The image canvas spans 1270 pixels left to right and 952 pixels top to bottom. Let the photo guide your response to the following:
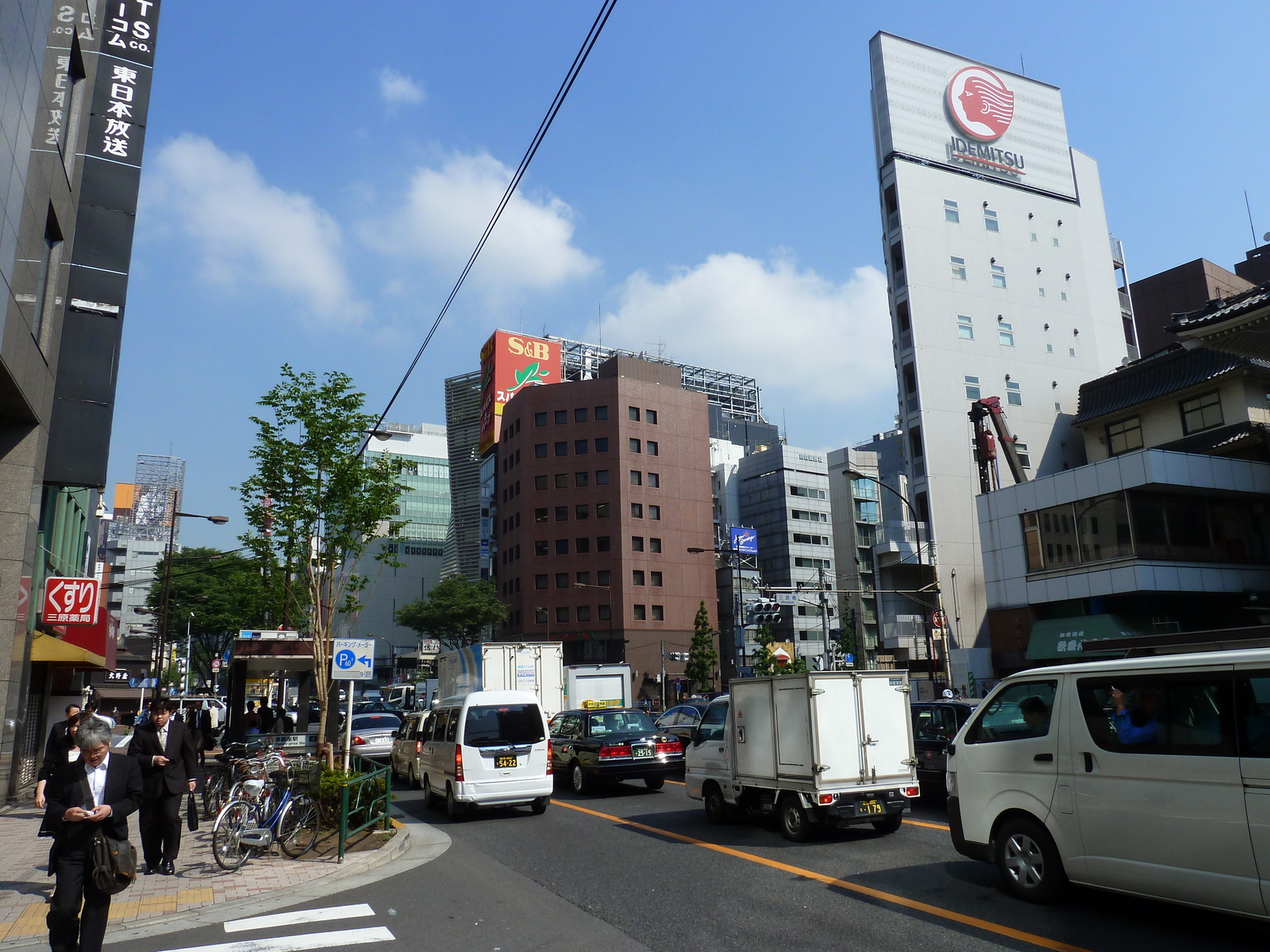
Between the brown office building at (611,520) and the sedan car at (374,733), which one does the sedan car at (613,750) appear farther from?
the brown office building at (611,520)

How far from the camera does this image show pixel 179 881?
1020 cm

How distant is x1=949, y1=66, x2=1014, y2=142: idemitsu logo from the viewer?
215 ft

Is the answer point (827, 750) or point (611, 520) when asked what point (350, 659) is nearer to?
point (827, 750)

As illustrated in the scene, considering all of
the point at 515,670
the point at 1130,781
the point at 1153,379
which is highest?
the point at 1153,379

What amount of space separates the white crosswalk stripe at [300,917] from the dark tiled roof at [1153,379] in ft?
133

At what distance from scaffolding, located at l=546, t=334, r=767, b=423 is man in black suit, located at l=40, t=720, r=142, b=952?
371 feet

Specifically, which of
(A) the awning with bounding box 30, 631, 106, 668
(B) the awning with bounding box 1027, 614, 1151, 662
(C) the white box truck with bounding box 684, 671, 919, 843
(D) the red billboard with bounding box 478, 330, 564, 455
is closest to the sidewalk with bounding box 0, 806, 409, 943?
(C) the white box truck with bounding box 684, 671, 919, 843

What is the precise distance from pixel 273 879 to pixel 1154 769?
29.0 ft

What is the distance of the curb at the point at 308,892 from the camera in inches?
323

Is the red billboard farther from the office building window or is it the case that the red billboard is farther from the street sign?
the street sign

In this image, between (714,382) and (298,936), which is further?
(714,382)

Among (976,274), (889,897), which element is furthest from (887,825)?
(976,274)

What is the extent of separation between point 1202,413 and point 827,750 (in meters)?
38.3

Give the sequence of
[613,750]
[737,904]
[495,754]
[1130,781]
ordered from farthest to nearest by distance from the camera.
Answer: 1. [613,750]
2. [495,754]
3. [737,904]
4. [1130,781]
